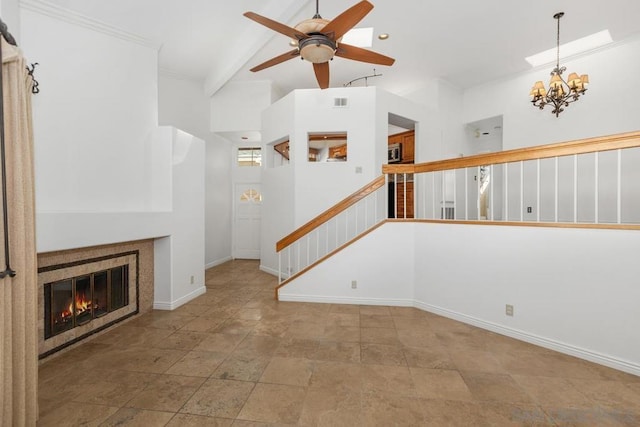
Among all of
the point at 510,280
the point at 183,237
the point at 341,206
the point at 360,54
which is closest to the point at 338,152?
the point at 341,206

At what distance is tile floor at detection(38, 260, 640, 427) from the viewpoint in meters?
2.08

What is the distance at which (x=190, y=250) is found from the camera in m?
4.81

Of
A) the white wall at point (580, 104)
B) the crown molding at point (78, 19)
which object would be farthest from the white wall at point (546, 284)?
the crown molding at point (78, 19)

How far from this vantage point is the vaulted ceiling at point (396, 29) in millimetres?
4074

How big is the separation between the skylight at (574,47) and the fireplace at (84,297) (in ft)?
27.7

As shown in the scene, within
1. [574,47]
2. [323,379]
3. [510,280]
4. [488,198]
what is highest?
[574,47]

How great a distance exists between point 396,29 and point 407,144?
2898 millimetres

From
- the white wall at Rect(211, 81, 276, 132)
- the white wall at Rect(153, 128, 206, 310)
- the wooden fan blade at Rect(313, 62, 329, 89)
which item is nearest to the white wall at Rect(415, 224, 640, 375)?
the wooden fan blade at Rect(313, 62, 329, 89)

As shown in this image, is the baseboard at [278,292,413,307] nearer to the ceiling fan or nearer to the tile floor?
the tile floor

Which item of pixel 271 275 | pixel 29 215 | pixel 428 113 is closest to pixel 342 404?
pixel 29 215

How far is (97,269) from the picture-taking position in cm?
355

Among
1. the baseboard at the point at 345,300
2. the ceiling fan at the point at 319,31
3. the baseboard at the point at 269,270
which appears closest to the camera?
the ceiling fan at the point at 319,31

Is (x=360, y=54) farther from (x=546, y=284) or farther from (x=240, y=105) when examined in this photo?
(x=240, y=105)

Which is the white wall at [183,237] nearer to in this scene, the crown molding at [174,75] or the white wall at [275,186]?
the white wall at [275,186]
